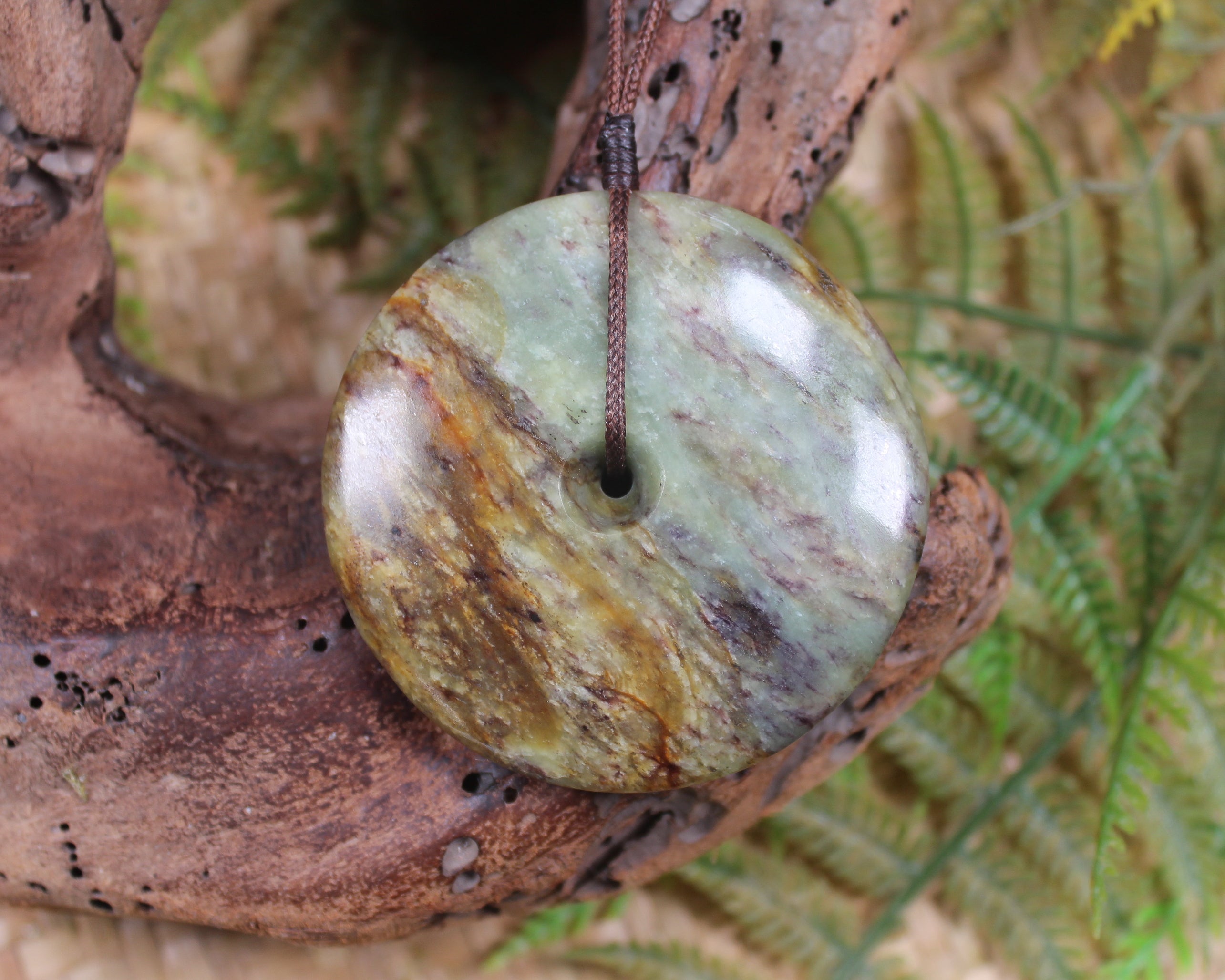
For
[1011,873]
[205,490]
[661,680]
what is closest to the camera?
[661,680]

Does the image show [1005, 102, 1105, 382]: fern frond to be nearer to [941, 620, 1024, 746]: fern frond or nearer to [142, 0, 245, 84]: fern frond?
[941, 620, 1024, 746]: fern frond

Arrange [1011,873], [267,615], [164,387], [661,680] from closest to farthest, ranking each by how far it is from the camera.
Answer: [661,680]
[267,615]
[164,387]
[1011,873]

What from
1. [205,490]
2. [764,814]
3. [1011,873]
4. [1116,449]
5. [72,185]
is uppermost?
[1116,449]

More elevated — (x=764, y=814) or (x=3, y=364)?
(x=3, y=364)

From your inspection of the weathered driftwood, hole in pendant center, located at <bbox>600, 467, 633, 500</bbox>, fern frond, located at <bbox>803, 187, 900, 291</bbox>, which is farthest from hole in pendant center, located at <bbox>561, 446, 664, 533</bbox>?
fern frond, located at <bbox>803, 187, 900, 291</bbox>

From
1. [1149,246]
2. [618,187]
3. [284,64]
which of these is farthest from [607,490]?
[1149,246]

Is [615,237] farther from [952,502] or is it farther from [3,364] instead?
[3,364]

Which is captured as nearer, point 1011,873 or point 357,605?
point 357,605

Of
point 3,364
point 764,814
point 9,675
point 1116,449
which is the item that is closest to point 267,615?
point 9,675
